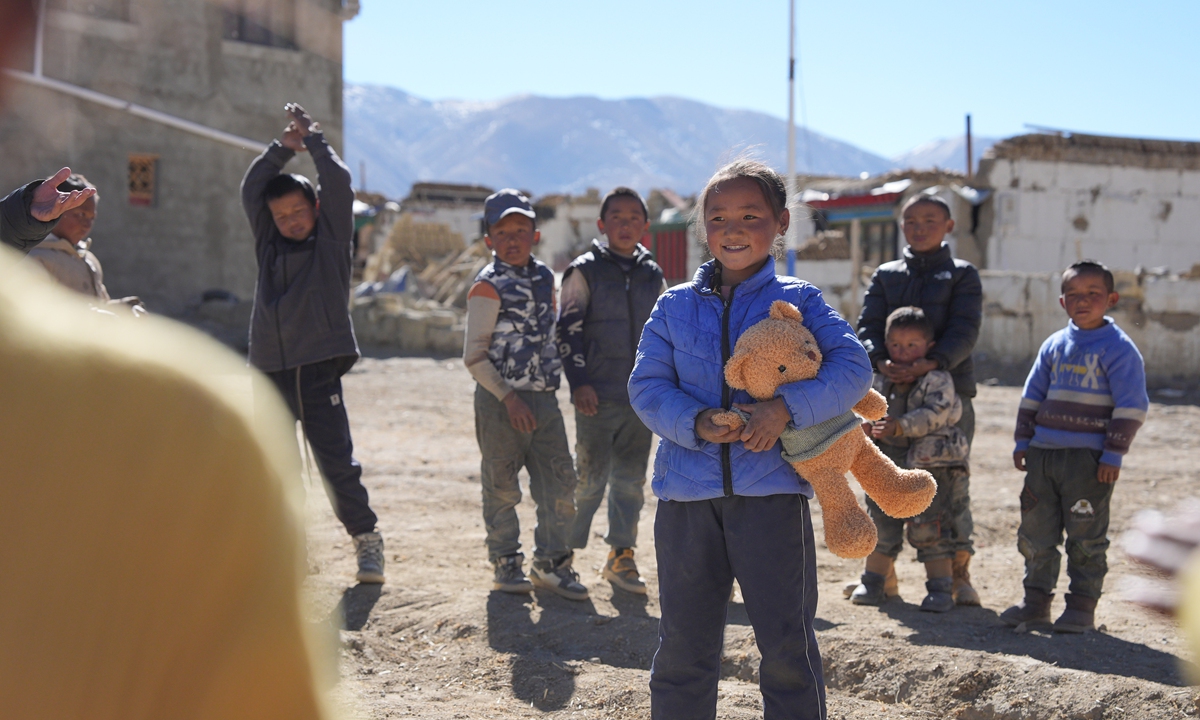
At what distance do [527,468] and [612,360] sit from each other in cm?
63

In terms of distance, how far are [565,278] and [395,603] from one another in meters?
1.65

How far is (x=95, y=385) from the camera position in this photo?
0.64 metres

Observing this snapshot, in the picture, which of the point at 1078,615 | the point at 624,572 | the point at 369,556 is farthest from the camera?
the point at 624,572

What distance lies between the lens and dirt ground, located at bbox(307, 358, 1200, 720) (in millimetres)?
3117

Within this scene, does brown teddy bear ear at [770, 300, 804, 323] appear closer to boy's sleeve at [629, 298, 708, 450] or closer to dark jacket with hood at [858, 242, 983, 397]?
boy's sleeve at [629, 298, 708, 450]

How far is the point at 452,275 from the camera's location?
75.0ft

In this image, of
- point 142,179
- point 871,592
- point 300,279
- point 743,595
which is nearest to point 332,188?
point 300,279

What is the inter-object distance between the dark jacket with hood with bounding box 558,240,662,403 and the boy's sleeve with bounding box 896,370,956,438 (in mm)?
1237

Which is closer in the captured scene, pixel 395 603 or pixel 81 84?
pixel 395 603

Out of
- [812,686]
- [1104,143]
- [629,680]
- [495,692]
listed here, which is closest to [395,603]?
[495,692]

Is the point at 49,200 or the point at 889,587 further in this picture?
the point at 889,587

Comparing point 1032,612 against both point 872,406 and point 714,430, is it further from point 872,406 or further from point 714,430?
point 714,430

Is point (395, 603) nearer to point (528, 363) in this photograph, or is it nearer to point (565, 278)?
point (528, 363)

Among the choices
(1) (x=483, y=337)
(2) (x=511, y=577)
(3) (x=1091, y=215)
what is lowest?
(2) (x=511, y=577)
